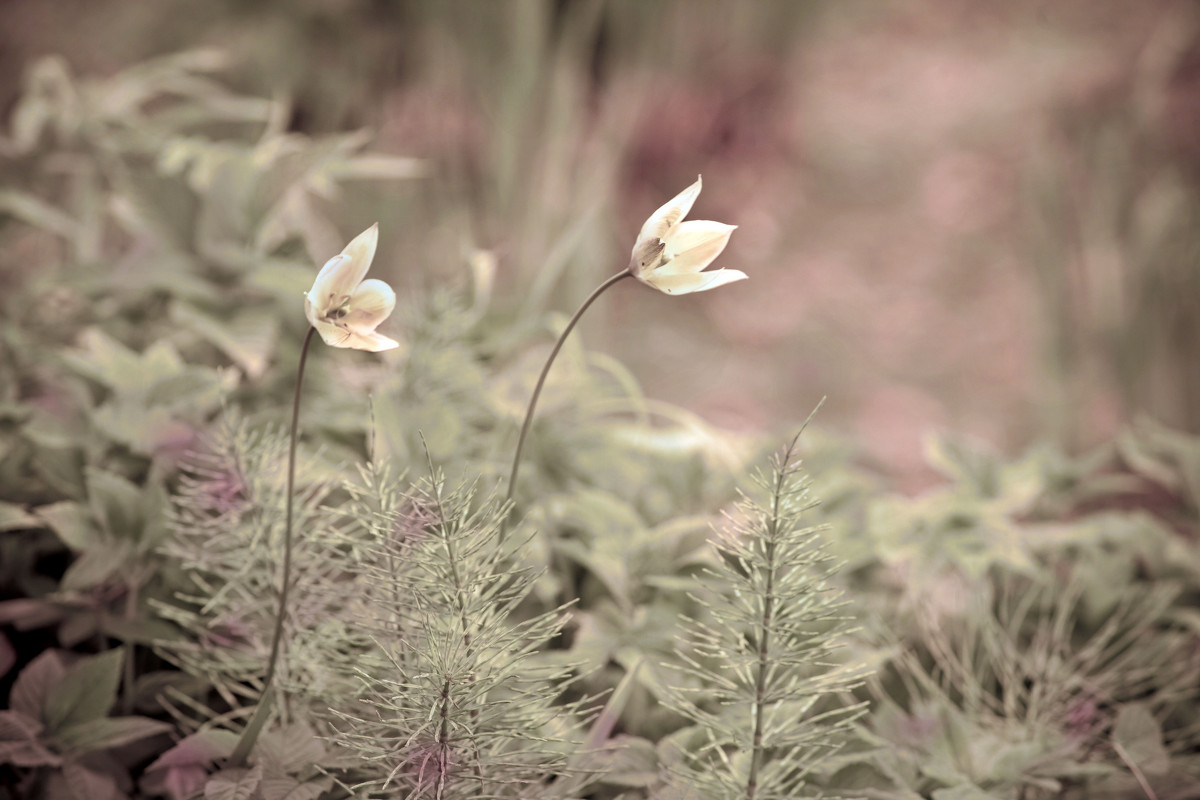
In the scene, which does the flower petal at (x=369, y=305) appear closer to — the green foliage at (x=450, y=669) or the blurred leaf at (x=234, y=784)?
the green foliage at (x=450, y=669)

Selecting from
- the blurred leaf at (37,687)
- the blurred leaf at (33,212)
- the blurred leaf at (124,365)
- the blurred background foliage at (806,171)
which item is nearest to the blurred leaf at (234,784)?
the blurred leaf at (37,687)

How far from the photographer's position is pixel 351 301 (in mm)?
285

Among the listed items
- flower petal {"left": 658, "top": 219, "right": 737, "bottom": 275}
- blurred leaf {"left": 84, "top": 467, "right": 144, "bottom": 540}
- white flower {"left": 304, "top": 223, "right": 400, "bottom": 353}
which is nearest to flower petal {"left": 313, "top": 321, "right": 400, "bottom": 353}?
white flower {"left": 304, "top": 223, "right": 400, "bottom": 353}

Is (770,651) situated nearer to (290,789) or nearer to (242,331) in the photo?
(290,789)

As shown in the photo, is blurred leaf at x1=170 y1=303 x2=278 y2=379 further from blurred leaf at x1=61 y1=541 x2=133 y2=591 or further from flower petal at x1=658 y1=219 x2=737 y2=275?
flower petal at x1=658 y1=219 x2=737 y2=275

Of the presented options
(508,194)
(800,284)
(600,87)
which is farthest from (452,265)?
(800,284)

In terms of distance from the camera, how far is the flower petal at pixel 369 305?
11.1 inches

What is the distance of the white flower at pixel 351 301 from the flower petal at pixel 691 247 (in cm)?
10

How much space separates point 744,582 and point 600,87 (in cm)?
122

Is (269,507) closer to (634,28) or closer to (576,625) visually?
(576,625)

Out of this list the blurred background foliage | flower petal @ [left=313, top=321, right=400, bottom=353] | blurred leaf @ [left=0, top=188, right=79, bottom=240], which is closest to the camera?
flower petal @ [left=313, top=321, right=400, bottom=353]

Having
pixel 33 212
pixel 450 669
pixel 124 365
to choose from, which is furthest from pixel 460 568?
pixel 33 212

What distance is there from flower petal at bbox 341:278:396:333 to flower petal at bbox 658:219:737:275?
0.32 feet

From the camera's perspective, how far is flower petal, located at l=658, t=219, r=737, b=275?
296 millimetres
